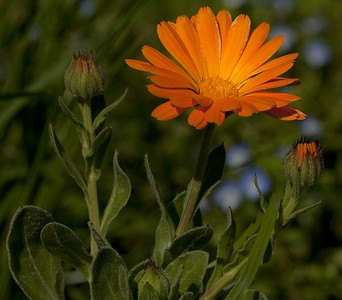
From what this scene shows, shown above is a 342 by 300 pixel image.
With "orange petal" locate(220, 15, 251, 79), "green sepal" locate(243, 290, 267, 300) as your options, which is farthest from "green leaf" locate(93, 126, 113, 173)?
"green sepal" locate(243, 290, 267, 300)

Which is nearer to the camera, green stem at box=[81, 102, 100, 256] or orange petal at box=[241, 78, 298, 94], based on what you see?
orange petal at box=[241, 78, 298, 94]

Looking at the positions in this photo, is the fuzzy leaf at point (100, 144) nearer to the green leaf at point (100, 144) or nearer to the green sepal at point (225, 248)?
the green leaf at point (100, 144)

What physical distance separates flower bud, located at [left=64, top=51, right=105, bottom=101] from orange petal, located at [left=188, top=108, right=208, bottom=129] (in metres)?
0.25

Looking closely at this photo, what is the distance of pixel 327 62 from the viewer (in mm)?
4016

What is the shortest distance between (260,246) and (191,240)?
160 millimetres

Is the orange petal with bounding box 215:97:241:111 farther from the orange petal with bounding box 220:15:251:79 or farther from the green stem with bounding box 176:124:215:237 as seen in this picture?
the orange petal with bounding box 220:15:251:79

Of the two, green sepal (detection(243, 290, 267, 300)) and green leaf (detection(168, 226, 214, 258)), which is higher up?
green leaf (detection(168, 226, 214, 258))

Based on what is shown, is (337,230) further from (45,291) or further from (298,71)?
(45,291)

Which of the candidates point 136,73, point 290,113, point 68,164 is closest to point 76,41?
point 136,73

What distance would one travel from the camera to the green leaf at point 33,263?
1.43 metres

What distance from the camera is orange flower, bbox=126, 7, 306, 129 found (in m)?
1.25

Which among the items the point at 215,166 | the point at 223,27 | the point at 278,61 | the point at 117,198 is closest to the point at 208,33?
the point at 223,27

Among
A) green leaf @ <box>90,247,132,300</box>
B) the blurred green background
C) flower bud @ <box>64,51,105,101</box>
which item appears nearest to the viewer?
green leaf @ <box>90,247,132,300</box>

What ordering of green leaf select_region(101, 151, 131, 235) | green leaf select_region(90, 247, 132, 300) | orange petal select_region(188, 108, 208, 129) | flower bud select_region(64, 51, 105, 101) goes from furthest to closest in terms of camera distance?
green leaf select_region(101, 151, 131, 235) → flower bud select_region(64, 51, 105, 101) → green leaf select_region(90, 247, 132, 300) → orange petal select_region(188, 108, 208, 129)
